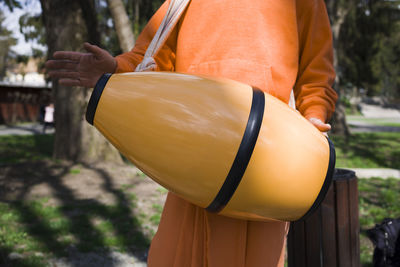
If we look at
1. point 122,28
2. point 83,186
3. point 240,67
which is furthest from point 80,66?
point 122,28

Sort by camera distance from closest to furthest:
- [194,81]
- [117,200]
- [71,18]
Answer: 1. [194,81]
2. [117,200]
3. [71,18]

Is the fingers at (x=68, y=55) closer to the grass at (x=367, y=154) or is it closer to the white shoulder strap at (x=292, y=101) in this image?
the white shoulder strap at (x=292, y=101)

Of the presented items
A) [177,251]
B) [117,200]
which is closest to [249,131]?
[177,251]

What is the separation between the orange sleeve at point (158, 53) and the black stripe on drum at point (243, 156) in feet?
2.20

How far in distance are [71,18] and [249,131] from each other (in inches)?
258

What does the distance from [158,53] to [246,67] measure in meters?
0.45

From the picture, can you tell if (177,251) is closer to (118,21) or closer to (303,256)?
(303,256)

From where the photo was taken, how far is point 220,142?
1132 millimetres

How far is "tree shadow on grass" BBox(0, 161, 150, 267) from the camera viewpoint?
3.50 metres

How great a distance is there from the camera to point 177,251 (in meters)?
1.48

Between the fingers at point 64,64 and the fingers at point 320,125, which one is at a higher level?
the fingers at point 64,64

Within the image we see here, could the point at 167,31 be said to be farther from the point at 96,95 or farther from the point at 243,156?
the point at 243,156

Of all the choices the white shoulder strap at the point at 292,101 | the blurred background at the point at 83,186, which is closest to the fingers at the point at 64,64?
the white shoulder strap at the point at 292,101

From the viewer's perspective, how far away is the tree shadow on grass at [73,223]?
3502 millimetres
